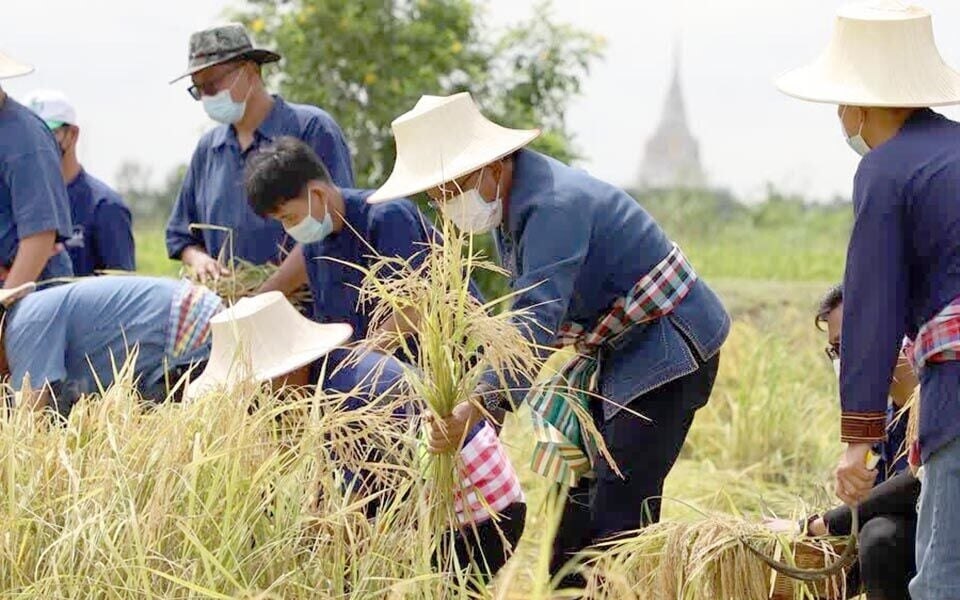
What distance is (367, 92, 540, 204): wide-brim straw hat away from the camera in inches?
169

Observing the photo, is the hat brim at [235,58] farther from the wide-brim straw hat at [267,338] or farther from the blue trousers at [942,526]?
the blue trousers at [942,526]

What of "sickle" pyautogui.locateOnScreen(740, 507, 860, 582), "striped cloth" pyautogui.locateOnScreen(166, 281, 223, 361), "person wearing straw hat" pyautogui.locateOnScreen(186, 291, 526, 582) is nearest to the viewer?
"sickle" pyautogui.locateOnScreen(740, 507, 860, 582)

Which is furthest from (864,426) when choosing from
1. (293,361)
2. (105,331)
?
(105,331)

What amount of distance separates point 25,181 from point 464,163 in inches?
77.3

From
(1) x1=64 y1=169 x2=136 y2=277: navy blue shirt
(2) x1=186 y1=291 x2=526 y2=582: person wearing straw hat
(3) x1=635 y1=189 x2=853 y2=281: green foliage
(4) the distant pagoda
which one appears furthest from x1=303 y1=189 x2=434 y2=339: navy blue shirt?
(4) the distant pagoda

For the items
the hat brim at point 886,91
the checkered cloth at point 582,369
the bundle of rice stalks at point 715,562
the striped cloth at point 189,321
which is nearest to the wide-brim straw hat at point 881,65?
the hat brim at point 886,91

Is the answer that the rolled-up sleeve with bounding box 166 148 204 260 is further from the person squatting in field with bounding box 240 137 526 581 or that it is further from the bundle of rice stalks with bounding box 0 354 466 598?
the bundle of rice stalks with bounding box 0 354 466 598

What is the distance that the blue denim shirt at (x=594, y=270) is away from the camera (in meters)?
4.11

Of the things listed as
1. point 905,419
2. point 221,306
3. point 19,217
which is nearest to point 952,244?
point 905,419

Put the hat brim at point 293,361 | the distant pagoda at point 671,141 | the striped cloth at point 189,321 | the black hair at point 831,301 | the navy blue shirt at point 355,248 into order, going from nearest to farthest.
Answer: the black hair at point 831,301 < the hat brim at point 293,361 < the navy blue shirt at point 355,248 < the striped cloth at point 189,321 < the distant pagoda at point 671,141

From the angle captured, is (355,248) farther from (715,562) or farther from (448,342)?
(715,562)

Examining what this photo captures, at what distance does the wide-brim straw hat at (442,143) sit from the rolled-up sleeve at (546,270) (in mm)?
213

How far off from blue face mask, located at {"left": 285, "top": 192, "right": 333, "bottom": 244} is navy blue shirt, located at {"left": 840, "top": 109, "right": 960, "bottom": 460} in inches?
72.8

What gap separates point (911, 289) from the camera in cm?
364
